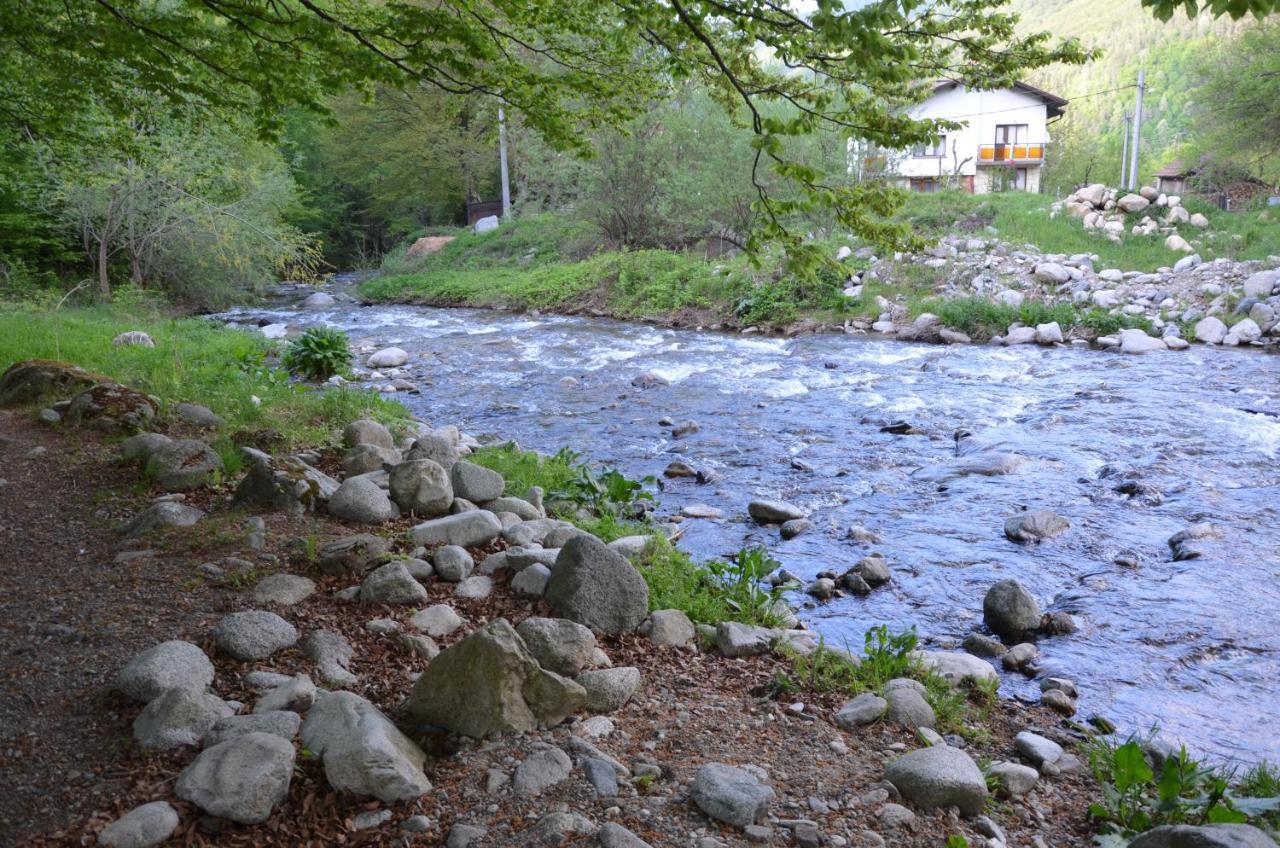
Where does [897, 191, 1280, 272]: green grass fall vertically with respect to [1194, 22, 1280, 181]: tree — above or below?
below

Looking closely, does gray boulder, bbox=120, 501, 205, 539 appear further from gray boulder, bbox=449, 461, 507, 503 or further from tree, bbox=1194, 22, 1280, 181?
tree, bbox=1194, 22, 1280, 181

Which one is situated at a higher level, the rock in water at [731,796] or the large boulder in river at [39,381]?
the large boulder in river at [39,381]

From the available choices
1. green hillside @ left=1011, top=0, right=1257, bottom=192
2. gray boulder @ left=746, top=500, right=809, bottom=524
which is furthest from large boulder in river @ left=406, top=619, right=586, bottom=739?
green hillside @ left=1011, top=0, right=1257, bottom=192

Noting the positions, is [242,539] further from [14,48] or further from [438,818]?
[14,48]

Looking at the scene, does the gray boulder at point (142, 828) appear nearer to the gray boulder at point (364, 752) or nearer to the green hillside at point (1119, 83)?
the gray boulder at point (364, 752)

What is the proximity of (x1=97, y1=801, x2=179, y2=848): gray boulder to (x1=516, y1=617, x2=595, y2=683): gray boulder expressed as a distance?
1.71 meters

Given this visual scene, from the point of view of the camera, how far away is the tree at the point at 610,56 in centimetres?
407

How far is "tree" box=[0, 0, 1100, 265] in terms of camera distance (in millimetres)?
4070

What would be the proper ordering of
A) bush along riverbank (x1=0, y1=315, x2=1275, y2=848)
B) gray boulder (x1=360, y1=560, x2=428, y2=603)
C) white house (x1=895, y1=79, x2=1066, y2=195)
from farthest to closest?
white house (x1=895, y1=79, x2=1066, y2=195) < gray boulder (x1=360, y1=560, x2=428, y2=603) < bush along riverbank (x1=0, y1=315, x2=1275, y2=848)

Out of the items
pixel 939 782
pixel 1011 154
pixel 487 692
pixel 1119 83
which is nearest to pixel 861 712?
pixel 939 782

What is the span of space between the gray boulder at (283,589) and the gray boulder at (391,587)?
11.9 inches

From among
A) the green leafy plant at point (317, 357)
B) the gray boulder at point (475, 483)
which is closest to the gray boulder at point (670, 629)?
the gray boulder at point (475, 483)

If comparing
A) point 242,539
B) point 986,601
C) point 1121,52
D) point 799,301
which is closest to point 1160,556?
point 986,601

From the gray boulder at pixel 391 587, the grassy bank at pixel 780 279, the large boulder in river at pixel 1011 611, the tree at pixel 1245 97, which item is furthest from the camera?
the tree at pixel 1245 97
